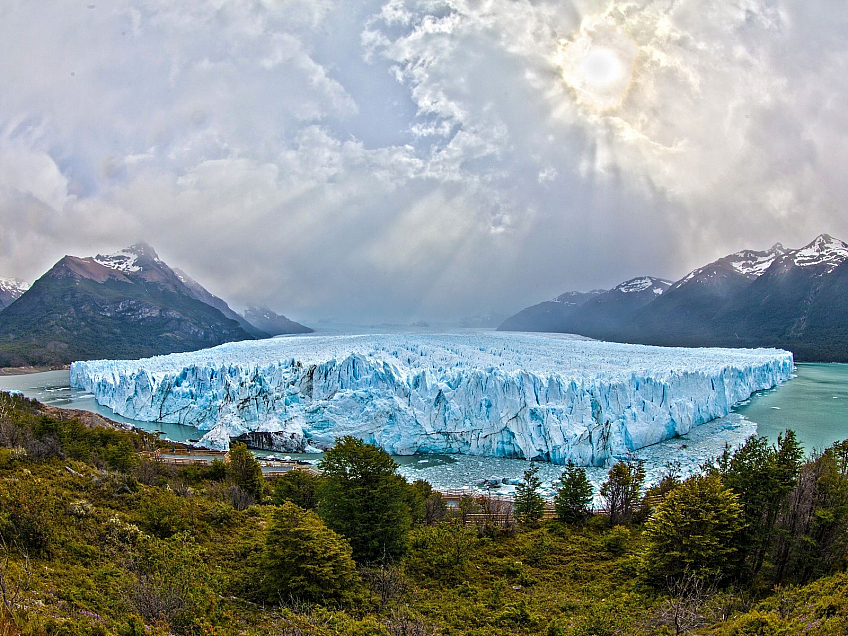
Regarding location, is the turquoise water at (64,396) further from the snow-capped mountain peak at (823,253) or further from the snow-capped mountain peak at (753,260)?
the snow-capped mountain peak at (753,260)

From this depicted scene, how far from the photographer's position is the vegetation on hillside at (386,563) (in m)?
5.80

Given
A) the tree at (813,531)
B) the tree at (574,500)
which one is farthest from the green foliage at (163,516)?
the tree at (813,531)

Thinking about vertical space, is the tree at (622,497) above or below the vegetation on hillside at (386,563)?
below

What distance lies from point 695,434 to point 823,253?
113 metres

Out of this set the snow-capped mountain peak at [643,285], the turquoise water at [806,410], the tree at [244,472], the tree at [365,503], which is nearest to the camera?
the tree at [365,503]

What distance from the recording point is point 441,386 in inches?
1094

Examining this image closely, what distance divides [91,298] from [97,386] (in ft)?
266

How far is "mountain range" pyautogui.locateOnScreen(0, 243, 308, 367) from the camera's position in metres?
85.6

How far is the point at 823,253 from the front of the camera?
10862 centimetres

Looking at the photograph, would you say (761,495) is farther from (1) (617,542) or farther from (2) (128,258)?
(2) (128,258)

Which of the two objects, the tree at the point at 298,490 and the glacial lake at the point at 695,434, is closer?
the tree at the point at 298,490

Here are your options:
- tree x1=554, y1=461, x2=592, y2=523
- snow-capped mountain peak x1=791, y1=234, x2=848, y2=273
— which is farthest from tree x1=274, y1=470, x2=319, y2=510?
snow-capped mountain peak x1=791, y1=234, x2=848, y2=273

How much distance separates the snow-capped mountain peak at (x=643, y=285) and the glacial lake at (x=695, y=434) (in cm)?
12315

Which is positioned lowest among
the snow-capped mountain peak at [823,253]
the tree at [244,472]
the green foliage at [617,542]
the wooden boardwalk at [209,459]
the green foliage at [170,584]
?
the wooden boardwalk at [209,459]
